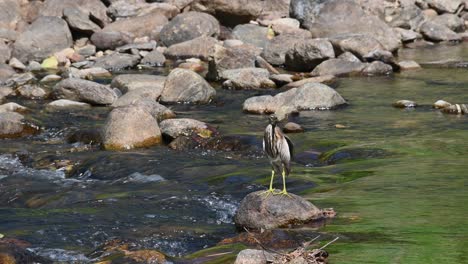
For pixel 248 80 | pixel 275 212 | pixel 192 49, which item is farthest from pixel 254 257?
pixel 192 49

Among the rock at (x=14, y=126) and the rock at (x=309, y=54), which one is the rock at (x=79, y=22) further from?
the rock at (x=14, y=126)

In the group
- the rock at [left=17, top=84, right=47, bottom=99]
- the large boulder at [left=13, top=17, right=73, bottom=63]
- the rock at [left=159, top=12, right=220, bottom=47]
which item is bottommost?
the large boulder at [left=13, top=17, right=73, bottom=63]

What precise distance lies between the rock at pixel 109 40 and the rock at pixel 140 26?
38.3 inches

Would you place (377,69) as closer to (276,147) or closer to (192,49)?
(192,49)

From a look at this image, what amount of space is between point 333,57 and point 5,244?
1856 cm

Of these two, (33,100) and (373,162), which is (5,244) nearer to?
(373,162)

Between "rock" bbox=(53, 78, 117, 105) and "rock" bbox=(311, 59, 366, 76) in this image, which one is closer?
"rock" bbox=(53, 78, 117, 105)

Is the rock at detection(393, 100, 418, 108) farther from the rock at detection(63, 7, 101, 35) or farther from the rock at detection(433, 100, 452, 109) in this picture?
the rock at detection(63, 7, 101, 35)

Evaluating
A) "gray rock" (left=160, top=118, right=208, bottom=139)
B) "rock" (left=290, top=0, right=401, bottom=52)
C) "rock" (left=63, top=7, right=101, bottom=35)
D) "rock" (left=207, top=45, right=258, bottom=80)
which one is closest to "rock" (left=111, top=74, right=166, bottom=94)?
"rock" (left=207, top=45, right=258, bottom=80)

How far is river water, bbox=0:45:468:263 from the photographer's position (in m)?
9.42

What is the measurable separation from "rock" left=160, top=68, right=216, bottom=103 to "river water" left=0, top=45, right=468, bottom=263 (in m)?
1.11

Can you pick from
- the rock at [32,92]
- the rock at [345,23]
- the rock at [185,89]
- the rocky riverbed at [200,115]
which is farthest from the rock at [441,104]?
the rock at [345,23]

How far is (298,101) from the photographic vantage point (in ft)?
67.5

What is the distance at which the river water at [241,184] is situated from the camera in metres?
9.42
